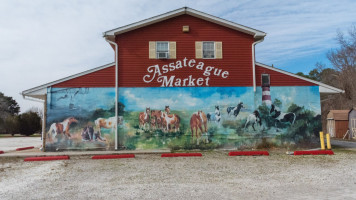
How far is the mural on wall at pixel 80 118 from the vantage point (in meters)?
15.7

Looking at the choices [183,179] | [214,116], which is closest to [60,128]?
[214,116]

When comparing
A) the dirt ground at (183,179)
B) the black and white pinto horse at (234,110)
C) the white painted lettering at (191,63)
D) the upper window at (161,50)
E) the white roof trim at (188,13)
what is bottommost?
the dirt ground at (183,179)

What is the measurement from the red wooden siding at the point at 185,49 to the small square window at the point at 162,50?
0.80 ft

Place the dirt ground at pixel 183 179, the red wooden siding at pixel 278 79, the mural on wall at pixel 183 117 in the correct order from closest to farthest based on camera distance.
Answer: the dirt ground at pixel 183 179 < the mural on wall at pixel 183 117 < the red wooden siding at pixel 278 79

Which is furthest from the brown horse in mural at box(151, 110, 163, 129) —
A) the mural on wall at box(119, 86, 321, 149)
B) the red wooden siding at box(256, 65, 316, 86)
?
the red wooden siding at box(256, 65, 316, 86)

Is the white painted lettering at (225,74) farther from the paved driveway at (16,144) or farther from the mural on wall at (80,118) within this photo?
the paved driveway at (16,144)

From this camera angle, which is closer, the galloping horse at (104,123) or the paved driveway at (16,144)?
the galloping horse at (104,123)

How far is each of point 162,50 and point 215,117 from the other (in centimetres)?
513

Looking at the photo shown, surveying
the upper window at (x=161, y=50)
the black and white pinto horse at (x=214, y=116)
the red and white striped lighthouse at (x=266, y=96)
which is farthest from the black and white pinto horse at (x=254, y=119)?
the upper window at (x=161, y=50)

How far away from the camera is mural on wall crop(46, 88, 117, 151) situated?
51.4 ft

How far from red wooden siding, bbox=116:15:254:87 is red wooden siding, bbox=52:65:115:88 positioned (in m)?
0.59

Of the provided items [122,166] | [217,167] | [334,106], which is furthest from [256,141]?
[334,106]

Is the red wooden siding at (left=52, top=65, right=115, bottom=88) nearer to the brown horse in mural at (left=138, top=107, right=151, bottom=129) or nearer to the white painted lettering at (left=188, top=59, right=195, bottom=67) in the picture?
the brown horse in mural at (left=138, top=107, right=151, bottom=129)

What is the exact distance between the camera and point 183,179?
330 inches
